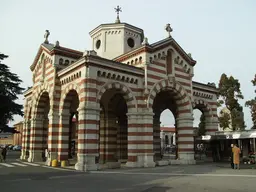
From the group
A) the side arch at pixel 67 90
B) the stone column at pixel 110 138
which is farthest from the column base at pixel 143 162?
the side arch at pixel 67 90

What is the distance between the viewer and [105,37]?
27.5 meters

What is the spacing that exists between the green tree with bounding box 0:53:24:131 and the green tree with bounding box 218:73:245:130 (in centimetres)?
2666

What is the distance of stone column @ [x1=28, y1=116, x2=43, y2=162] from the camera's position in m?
25.4

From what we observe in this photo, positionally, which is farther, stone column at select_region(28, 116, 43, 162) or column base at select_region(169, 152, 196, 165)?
stone column at select_region(28, 116, 43, 162)

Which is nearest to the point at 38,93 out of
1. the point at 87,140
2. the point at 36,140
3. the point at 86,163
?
the point at 36,140

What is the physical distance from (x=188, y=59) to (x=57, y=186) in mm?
17583

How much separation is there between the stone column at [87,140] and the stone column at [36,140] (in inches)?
349

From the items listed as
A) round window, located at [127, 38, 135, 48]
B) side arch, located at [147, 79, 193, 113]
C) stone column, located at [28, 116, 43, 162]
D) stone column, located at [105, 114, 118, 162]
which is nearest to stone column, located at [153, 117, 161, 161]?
stone column, located at [105, 114, 118, 162]

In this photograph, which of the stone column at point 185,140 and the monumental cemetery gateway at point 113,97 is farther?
the stone column at point 185,140

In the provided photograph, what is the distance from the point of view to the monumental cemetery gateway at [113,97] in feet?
62.4

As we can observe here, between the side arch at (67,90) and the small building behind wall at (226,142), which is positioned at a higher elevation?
the side arch at (67,90)

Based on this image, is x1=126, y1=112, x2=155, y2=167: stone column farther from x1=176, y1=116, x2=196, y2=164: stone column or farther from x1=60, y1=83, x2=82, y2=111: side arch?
x1=60, y1=83, x2=82, y2=111: side arch

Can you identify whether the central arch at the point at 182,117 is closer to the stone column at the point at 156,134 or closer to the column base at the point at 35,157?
the stone column at the point at 156,134

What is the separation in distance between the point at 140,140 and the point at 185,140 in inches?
195
